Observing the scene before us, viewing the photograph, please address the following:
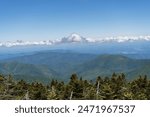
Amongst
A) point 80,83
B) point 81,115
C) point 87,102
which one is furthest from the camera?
point 80,83

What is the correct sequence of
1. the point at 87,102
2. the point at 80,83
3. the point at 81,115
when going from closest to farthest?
the point at 81,115 < the point at 87,102 < the point at 80,83

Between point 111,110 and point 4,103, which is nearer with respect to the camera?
point 111,110

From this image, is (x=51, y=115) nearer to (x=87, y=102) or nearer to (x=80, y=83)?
(x=87, y=102)

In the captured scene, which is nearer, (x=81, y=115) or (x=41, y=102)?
(x=81, y=115)

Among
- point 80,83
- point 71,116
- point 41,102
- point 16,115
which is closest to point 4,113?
point 16,115

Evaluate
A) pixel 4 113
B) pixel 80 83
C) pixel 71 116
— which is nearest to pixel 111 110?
pixel 71 116

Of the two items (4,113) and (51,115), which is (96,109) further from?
(4,113)

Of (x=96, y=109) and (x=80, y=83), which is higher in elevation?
(x=96, y=109)

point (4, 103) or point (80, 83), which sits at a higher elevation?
point (4, 103)
